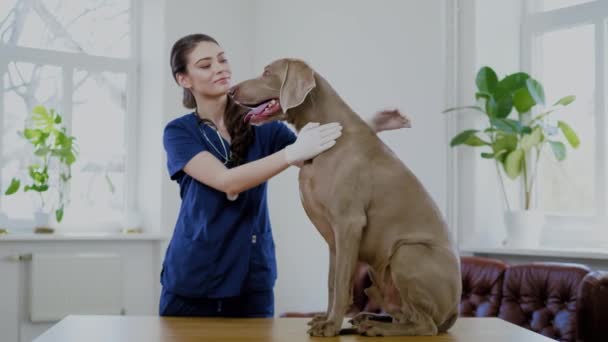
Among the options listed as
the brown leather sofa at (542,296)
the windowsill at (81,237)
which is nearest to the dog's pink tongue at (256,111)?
the brown leather sofa at (542,296)

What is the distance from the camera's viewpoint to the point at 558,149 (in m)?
3.55

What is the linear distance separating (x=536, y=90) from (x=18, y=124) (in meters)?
3.11

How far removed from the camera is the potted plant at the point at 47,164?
4.49m

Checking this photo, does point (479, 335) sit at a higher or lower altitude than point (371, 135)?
lower

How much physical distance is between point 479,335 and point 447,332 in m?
0.07

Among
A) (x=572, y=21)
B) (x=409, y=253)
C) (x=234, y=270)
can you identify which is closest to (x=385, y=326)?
(x=409, y=253)

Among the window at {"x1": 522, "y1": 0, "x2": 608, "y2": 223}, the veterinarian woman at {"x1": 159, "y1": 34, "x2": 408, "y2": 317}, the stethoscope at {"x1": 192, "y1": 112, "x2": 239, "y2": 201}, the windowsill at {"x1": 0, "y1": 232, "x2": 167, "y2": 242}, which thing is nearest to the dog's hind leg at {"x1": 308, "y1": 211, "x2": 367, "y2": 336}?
the veterinarian woman at {"x1": 159, "y1": 34, "x2": 408, "y2": 317}

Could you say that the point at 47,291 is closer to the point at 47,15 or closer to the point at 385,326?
the point at 47,15

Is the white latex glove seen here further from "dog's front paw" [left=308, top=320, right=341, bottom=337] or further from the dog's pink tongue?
"dog's front paw" [left=308, top=320, right=341, bottom=337]

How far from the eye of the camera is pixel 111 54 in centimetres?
509

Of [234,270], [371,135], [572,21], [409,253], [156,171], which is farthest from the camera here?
[156,171]

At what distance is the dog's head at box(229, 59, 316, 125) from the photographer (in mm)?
1734

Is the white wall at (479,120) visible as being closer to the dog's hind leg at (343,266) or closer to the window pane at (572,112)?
the window pane at (572,112)

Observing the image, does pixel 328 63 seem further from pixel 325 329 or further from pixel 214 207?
pixel 325 329
